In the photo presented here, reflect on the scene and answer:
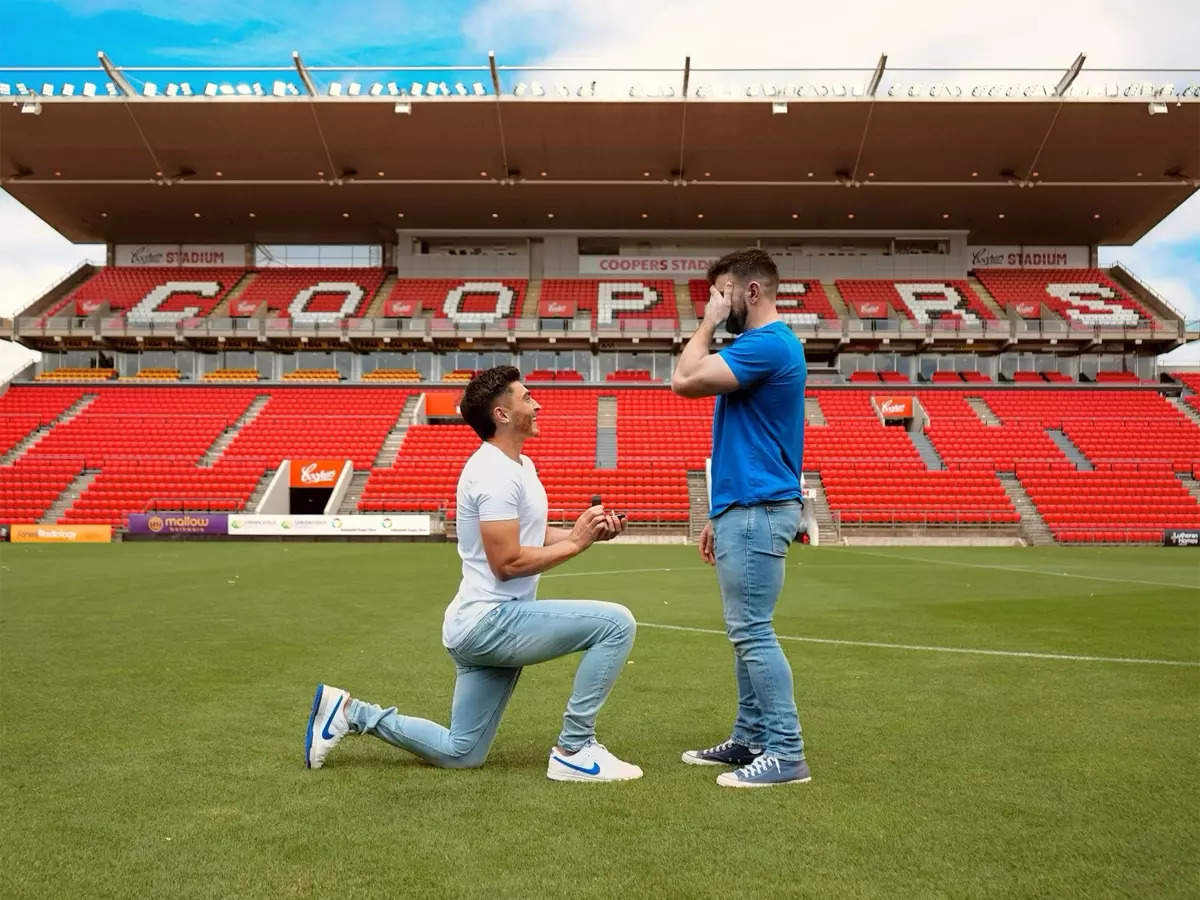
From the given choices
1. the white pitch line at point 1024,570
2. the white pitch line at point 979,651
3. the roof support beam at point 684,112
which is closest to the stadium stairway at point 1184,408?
the white pitch line at point 1024,570

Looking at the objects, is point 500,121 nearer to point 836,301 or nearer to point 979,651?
point 836,301

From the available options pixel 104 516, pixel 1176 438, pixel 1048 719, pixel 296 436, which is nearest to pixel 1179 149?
pixel 1176 438

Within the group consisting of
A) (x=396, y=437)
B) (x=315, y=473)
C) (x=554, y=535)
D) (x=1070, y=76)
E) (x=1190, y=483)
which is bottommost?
(x=554, y=535)

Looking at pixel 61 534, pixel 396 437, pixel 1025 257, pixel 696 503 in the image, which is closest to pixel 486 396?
pixel 696 503

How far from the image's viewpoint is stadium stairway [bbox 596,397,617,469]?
30484mm

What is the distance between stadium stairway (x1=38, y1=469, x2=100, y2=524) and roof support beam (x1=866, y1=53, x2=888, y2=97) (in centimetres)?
2892

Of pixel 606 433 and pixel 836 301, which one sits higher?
pixel 836 301

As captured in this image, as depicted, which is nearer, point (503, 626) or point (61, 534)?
point (503, 626)

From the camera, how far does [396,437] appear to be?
33438 millimetres

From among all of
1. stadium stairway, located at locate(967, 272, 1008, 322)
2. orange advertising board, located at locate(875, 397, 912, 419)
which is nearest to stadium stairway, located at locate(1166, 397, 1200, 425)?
stadium stairway, located at locate(967, 272, 1008, 322)

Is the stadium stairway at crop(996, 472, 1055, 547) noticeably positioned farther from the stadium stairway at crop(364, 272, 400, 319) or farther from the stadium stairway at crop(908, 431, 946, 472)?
the stadium stairway at crop(364, 272, 400, 319)

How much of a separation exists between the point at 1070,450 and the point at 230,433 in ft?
98.7

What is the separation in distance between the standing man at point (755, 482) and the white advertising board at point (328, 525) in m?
21.7

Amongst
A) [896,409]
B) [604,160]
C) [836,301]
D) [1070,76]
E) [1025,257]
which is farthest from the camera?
[1025,257]
